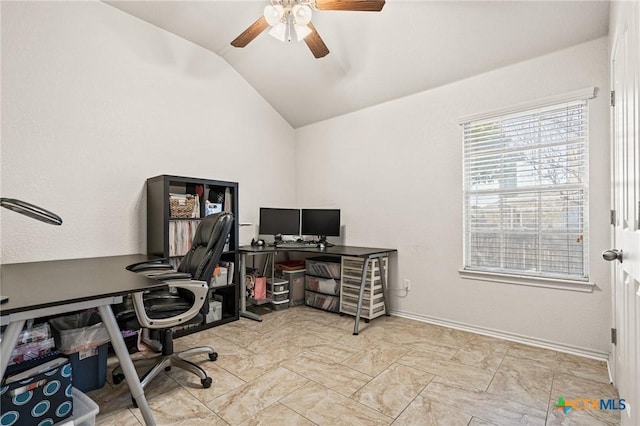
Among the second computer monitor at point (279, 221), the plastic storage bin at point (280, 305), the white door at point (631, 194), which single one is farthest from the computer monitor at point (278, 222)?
the white door at point (631, 194)

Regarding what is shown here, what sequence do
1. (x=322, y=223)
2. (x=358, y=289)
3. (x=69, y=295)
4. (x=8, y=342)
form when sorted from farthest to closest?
1. (x=322, y=223)
2. (x=358, y=289)
3. (x=69, y=295)
4. (x=8, y=342)

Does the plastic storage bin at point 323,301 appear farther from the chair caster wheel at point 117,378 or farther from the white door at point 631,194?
the white door at point 631,194

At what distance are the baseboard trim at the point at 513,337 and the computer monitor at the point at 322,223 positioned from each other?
119 centimetres

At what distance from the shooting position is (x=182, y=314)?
1982mm

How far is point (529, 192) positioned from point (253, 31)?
2.69 meters

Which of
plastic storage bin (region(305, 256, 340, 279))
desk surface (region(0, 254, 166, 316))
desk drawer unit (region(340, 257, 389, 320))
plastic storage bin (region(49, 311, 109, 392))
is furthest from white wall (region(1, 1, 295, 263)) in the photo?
desk drawer unit (region(340, 257, 389, 320))

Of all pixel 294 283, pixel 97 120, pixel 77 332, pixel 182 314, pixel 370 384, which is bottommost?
pixel 370 384

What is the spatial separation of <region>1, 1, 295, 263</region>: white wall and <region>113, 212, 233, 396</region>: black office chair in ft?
3.04

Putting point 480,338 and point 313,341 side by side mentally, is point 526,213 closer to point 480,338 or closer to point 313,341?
point 480,338

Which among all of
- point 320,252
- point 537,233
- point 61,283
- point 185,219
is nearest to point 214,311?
point 185,219

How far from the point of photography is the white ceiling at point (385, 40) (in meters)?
2.44

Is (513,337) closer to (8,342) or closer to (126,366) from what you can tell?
(126,366)

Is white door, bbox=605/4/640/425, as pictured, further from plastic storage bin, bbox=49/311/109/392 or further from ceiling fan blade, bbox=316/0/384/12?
plastic storage bin, bbox=49/311/109/392

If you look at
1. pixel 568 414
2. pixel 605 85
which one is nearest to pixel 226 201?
pixel 568 414
